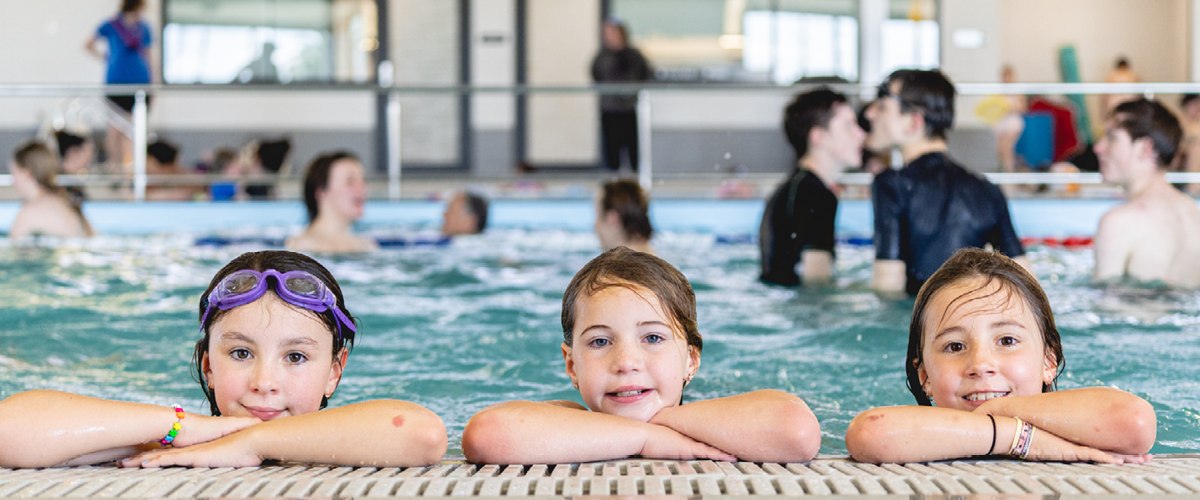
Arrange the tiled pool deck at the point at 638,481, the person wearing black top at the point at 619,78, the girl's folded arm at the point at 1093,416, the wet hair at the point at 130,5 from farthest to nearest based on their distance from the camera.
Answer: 1. the person wearing black top at the point at 619,78
2. the wet hair at the point at 130,5
3. the girl's folded arm at the point at 1093,416
4. the tiled pool deck at the point at 638,481

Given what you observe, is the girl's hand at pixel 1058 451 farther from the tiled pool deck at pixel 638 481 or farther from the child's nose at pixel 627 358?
the child's nose at pixel 627 358

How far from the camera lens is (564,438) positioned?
176cm

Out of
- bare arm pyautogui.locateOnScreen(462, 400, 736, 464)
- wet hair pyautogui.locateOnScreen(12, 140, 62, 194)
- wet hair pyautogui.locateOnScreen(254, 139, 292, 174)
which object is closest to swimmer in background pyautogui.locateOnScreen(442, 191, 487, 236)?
wet hair pyautogui.locateOnScreen(12, 140, 62, 194)

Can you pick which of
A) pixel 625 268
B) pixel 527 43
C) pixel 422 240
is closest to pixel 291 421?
pixel 625 268

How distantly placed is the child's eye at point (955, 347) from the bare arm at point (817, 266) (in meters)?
2.58

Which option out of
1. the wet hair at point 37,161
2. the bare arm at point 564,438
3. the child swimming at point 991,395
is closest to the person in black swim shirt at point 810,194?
the child swimming at point 991,395

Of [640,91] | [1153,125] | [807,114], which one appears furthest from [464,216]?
[1153,125]

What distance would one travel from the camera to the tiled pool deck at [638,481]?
1.46m

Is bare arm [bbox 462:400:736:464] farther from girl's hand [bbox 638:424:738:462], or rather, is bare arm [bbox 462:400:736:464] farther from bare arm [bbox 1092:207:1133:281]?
bare arm [bbox 1092:207:1133:281]

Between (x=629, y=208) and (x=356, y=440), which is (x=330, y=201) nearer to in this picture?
(x=629, y=208)

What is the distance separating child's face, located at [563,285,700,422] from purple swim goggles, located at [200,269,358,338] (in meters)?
0.51

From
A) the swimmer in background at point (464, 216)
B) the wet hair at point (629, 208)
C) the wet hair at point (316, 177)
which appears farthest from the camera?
the swimmer in background at point (464, 216)

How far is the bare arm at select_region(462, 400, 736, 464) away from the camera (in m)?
1.76

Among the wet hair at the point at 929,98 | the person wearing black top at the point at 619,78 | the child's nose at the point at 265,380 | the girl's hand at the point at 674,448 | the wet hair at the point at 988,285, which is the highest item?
the person wearing black top at the point at 619,78
